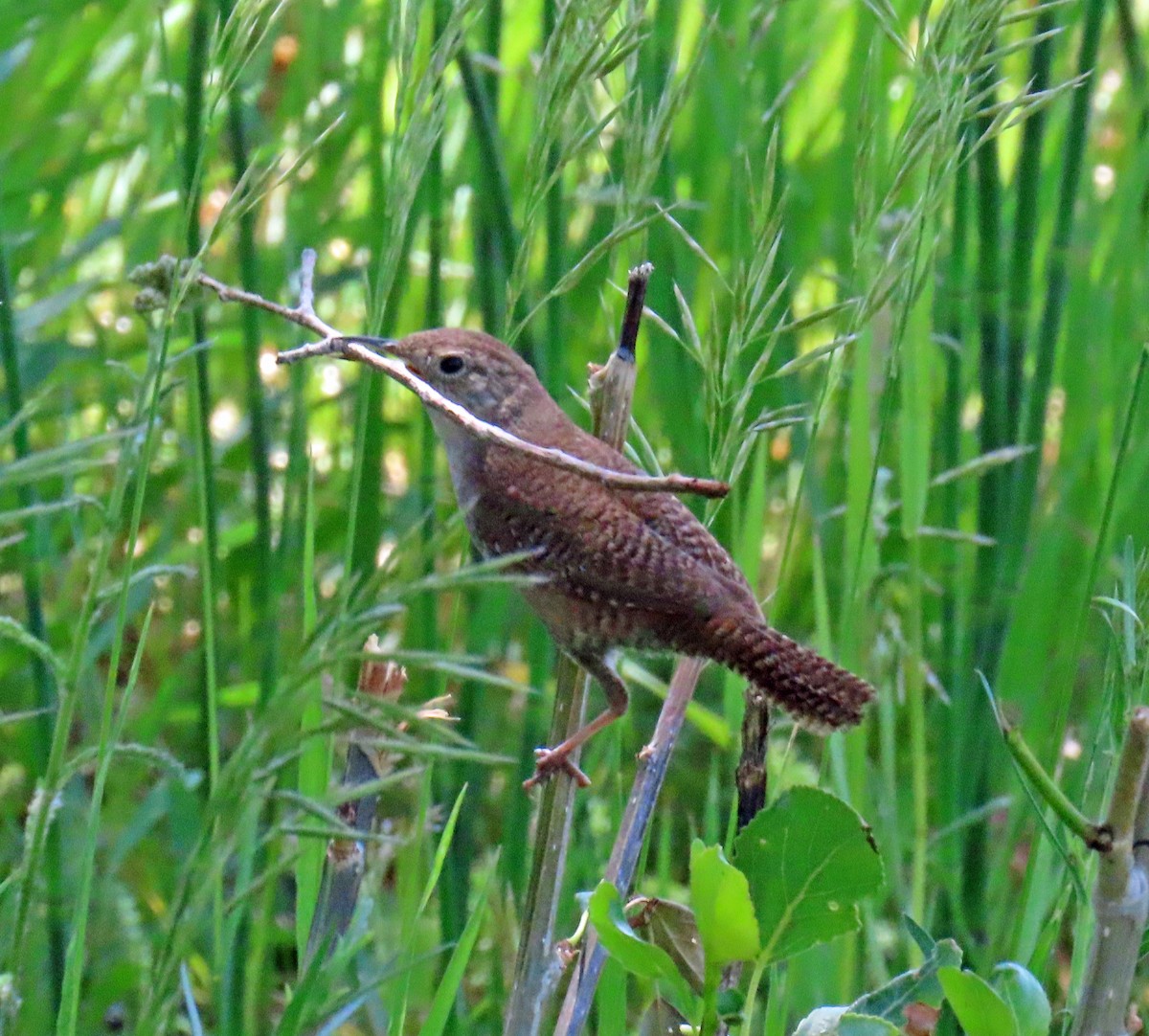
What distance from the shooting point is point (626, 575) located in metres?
1.68

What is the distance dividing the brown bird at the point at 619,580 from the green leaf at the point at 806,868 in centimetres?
28

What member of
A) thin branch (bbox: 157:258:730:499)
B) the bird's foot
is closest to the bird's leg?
the bird's foot

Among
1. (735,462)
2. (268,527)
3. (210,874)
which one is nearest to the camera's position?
(210,874)

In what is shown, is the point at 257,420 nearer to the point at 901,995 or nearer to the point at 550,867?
the point at 550,867

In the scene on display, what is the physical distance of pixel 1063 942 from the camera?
10.6 feet

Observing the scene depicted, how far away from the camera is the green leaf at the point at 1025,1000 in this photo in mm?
1195

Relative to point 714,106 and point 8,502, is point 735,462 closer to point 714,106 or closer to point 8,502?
point 714,106

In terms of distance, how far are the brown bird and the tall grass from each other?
7 centimetres

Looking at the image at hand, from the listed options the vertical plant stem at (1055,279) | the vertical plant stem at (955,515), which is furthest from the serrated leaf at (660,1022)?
the vertical plant stem at (1055,279)

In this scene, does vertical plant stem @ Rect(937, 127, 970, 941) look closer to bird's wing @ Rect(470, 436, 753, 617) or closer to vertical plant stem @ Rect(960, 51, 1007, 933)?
vertical plant stem @ Rect(960, 51, 1007, 933)

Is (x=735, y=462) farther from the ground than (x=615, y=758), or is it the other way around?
(x=735, y=462)

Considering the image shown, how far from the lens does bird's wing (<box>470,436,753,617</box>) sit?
5.45 ft

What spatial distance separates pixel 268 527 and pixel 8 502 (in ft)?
3.58

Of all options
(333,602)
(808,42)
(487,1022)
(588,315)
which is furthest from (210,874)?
(808,42)
